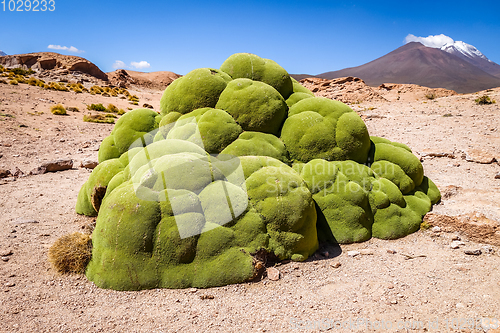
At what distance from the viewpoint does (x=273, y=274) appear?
4.12m

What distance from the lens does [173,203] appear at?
4141 mm

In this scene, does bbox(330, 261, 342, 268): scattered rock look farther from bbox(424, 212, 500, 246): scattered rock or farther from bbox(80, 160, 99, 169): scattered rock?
bbox(80, 160, 99, 169): scattered rock

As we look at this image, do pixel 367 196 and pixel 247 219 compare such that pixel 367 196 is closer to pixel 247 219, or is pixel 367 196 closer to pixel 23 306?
pixel 247 219

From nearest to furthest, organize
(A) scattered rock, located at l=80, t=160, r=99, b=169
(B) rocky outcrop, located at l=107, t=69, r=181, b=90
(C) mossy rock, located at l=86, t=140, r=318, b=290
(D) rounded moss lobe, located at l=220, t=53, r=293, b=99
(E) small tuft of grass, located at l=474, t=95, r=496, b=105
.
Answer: (C) mossy rock, located at l=86, t=140, r=318, b=290 → (D) rounded moss lobe, located at l=220, t=53, r=293, b=99 → (A) scattered rock, located at l=80, t=160, r=99, b=169 → (E) small tuft of grass, located at l=474, t=95, r=496, b=105 → (B) rocky outcrop, located at l=107, t=69, r=181, b=90

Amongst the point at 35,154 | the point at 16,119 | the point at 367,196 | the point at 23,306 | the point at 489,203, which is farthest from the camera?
the point at 16,119

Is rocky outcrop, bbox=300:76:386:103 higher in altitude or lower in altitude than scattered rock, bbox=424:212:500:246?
higher

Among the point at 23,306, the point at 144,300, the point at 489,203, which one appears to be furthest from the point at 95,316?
the point at 489,203

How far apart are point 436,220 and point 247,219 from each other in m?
3.74

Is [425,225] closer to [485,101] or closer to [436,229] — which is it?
[436,229]

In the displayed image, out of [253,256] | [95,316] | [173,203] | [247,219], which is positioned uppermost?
[173,203]

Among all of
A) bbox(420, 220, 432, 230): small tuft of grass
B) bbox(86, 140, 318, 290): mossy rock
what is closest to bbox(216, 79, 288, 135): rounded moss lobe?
bbox(86, 140, 318, 290): mossy rock

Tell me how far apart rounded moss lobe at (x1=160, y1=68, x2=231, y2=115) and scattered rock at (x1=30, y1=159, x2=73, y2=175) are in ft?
16.7

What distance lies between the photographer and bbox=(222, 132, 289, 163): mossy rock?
537 cm

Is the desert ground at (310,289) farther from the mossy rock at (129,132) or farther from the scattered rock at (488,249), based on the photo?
the mossy rock at (129,132)
